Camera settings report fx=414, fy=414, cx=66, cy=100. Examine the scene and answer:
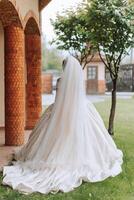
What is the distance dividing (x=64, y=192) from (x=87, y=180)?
20.6 inches

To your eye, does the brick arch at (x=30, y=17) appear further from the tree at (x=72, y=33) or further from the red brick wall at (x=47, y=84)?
the red brick wall at (x=47, y=84)

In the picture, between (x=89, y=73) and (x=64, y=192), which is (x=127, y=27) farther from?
(x=89, y=73)

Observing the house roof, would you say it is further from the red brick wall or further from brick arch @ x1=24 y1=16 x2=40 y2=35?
the red brick wall

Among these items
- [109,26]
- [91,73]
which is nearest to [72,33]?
[109,26]

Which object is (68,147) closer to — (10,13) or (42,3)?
(10,13)

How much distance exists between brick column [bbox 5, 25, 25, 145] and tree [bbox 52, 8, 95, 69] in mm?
3149

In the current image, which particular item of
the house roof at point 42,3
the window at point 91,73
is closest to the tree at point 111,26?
the house roof at point 42,3

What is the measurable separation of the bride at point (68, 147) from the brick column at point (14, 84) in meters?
1.32

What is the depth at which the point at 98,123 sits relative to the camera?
6.59 m

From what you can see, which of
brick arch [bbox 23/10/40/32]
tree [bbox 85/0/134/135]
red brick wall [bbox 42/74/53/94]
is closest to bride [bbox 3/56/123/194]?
brick arch [bbox 23/10/40/32]

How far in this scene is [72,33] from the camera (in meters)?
11.4

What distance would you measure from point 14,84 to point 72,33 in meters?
3.98

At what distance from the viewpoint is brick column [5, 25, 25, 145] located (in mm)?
7766

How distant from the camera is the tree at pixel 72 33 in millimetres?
10930
